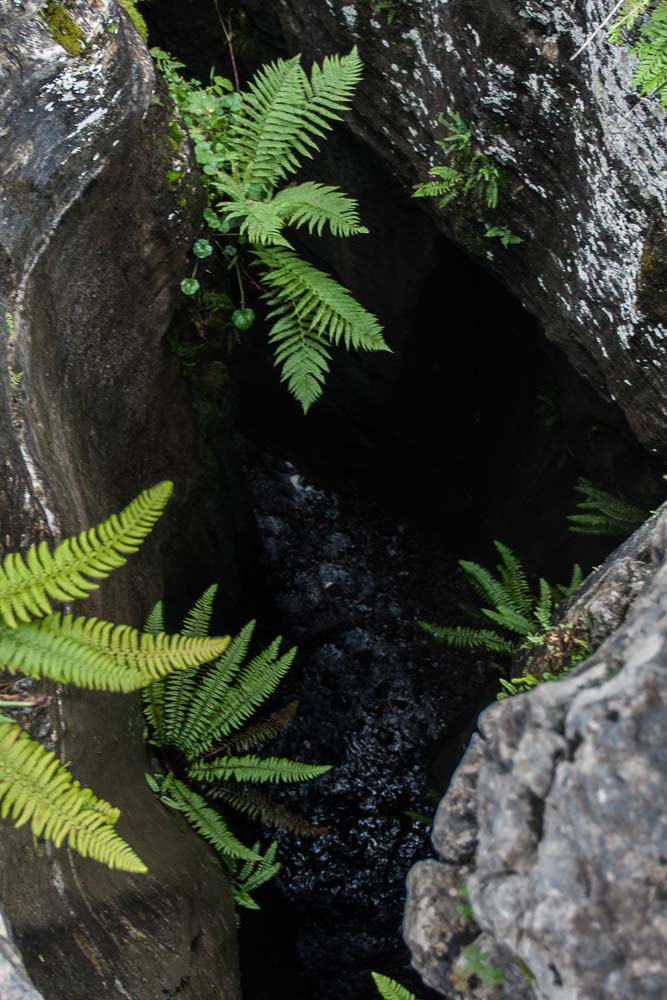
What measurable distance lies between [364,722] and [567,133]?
4051 millimetres

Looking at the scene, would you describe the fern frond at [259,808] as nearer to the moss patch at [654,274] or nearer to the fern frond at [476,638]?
the fern frond at [476,638]

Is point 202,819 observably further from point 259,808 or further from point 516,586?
point 516,586

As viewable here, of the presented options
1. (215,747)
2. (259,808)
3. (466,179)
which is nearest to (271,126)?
(466,179)

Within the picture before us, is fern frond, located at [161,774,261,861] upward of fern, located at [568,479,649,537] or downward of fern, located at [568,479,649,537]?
downward

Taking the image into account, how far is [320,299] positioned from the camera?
4.08 metres

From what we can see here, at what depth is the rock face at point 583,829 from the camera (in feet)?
5.95

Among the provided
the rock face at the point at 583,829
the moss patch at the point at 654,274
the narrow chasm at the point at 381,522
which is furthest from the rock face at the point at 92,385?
the moss patch at the point at 654,274

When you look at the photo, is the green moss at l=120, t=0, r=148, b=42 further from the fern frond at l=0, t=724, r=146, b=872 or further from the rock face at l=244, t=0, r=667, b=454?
the fern frond at l=0, t=724, r=146, b=872

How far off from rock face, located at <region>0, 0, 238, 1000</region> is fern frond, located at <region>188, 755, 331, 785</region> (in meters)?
0.38

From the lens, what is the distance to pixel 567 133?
350 cm

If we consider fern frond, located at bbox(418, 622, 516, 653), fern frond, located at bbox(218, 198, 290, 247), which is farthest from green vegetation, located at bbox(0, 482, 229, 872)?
fern frond, located at bbox(418, 622, 516, 653)

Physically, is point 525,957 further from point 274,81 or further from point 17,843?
point 274,81

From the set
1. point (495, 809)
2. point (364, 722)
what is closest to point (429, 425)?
point (364, 722)

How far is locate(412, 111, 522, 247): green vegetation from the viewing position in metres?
3.85
